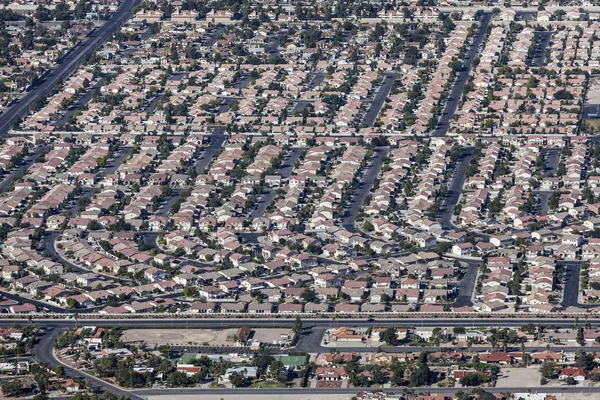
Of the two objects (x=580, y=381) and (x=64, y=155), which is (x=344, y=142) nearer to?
(x=64, y=155)

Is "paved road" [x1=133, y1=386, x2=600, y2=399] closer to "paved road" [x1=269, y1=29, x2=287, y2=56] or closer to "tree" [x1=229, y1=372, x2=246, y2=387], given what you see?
"tree" [x1=229, y1=372, x2=246, y2=387]

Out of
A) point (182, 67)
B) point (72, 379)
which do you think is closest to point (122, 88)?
point (182, 67)

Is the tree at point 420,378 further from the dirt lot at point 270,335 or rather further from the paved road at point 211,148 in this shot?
the paved road at point 211,148

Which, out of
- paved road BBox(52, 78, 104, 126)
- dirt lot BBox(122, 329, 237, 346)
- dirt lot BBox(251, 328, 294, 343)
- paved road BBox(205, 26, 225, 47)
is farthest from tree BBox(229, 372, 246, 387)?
paved road BBox(205, 26, 225, 47)

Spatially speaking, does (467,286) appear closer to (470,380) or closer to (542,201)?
(470,380)

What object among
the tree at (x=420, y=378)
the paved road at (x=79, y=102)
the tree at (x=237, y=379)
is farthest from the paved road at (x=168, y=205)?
the tree at (x=420, y=378)

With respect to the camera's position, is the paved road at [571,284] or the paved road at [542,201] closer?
the paved road at [571,284]
